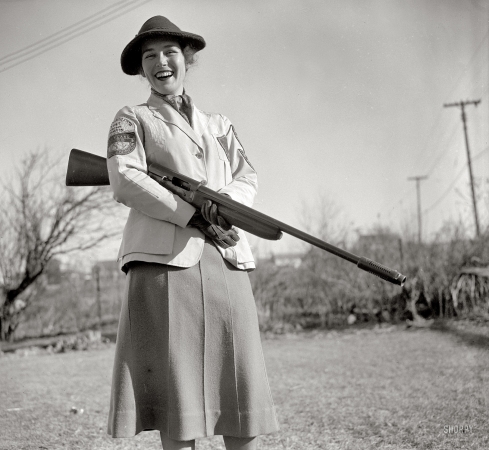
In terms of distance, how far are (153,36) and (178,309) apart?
3.79ft

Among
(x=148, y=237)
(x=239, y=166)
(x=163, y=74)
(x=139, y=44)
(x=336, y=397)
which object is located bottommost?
(x=336, y=397)

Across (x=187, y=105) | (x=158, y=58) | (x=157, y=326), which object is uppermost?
(x=158, y=58)

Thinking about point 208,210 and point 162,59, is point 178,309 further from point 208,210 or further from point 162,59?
point 162,59

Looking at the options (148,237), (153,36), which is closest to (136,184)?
(148,237)

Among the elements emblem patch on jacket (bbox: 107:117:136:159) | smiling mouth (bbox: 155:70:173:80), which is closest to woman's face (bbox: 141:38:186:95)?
smiling mouth (bbox: 155:70:173:80)

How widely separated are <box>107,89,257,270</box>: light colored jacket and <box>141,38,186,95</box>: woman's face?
72mm

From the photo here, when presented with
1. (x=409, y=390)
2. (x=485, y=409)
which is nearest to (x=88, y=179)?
(x=485, y=409)

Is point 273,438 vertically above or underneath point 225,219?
underneath

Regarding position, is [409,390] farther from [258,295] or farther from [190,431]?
[258,295]

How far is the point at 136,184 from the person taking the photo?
2.23 metres

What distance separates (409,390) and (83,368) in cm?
381

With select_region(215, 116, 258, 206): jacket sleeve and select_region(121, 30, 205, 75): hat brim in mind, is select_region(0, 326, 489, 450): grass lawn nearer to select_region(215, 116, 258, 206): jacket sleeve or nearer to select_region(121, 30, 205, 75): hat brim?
select_region(215, 116, 258, 206): jacket sleeve

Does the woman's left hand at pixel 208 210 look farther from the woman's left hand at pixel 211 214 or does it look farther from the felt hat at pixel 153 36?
the felt hat at pixel 153 36

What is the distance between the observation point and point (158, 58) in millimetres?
2459
